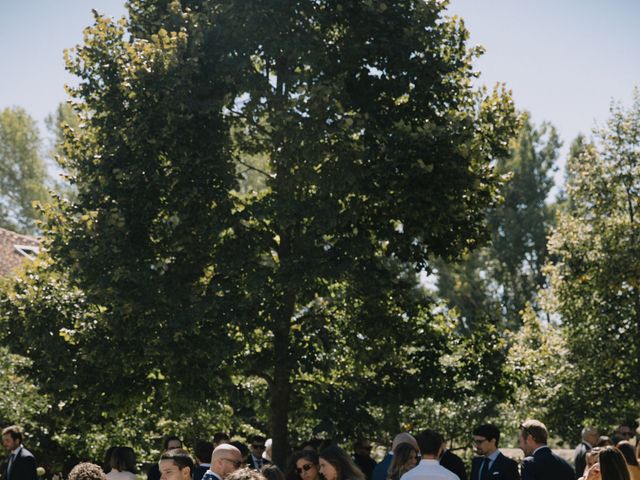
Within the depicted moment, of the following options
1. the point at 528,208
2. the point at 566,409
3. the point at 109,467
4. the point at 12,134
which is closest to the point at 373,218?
the point at 109,467

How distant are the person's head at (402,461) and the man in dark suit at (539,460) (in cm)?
149

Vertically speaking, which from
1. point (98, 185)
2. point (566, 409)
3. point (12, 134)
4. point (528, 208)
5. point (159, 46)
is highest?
point (12, 134)

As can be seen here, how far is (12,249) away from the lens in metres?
37.3

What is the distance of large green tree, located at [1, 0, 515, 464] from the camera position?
17.0 m

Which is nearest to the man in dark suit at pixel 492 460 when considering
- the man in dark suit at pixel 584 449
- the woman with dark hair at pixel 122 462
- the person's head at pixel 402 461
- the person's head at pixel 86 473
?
the person's head at pixel 402 461

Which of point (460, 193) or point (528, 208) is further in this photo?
point (528, 208)

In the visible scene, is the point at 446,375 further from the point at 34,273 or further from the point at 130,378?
the point at 34,273

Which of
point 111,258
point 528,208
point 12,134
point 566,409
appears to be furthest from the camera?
point 12,134

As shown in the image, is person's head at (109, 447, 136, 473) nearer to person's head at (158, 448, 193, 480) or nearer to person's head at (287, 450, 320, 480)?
person's head at (158, 448, 193, 480)

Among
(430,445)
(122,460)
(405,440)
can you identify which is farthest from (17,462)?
(430,445)

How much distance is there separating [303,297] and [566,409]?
13.4 meters

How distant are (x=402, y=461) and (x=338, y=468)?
1148mm

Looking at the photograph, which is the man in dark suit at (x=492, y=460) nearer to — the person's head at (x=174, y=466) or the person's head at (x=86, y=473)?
the person's head at (x=174, y=466)

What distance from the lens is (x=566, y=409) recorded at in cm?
2820
